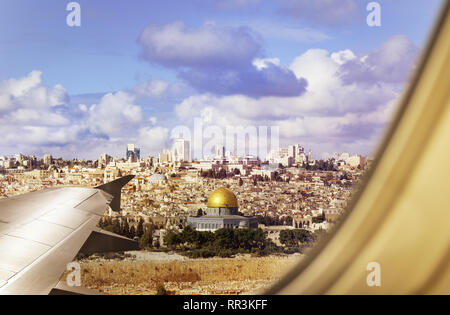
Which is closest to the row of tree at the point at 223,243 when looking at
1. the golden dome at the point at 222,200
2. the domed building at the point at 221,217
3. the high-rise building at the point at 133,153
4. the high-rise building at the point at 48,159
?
the domed building at the point at 221,217

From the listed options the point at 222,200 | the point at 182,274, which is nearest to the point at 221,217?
the point at 222,200

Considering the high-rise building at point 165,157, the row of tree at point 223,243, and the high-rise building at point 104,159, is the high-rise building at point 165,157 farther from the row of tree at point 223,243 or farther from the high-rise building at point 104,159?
the row of tree at point 223,243

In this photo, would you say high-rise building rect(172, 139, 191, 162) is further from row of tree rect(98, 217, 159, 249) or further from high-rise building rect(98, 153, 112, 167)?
row of tree rect(98, 217, 159, 249)

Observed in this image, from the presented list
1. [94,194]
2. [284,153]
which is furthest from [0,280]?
[284,153]

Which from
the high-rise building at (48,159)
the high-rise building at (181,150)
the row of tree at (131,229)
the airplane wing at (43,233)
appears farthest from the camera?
the high-rise building at (48,159)

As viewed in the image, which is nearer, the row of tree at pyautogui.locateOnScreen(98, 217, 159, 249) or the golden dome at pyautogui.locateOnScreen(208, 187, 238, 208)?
the row of tree at pyautogui.locateOnScreen(98, 217, 159, 249)

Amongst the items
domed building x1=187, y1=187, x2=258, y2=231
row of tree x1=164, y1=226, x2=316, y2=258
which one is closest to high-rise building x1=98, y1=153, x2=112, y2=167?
domed building x1=187, y1=187, x2=258, y2=231

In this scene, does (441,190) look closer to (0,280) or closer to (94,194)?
(0,280)

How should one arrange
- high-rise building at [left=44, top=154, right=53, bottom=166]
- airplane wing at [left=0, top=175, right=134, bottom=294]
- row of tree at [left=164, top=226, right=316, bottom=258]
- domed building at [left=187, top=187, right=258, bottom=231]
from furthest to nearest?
high-rise building at [left=44, top=154, right=53, bottom=166] < domed building at [left=187, top=187, right=258, bottom=231] < row of tree at [left=164, top=226, right=316, bottom=258] < airplane wing at [left=0, top=175, right=134, bottom=294]
